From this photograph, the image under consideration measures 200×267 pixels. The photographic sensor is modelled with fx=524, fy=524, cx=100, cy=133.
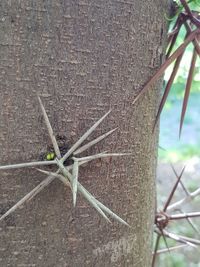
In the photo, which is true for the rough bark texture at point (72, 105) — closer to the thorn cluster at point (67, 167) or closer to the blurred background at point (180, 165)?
the thorn cluster at point (67, 167)

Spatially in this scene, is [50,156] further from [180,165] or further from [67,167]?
[180,165]

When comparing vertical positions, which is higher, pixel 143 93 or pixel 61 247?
pixel 143 93

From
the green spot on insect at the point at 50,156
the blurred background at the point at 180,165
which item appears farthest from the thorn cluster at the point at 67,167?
the blurred background at the point at 180,165

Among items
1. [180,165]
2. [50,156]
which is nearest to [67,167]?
[50,156]

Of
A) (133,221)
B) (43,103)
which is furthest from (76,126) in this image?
(133,221)

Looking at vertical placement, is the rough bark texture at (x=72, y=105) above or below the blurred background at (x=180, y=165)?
below

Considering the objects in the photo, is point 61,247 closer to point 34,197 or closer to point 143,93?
point 34,197

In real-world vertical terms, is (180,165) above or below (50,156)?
above

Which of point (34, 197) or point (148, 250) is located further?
point (148, 250)

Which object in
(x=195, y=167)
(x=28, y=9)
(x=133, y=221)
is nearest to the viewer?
(x=28, y=9)
